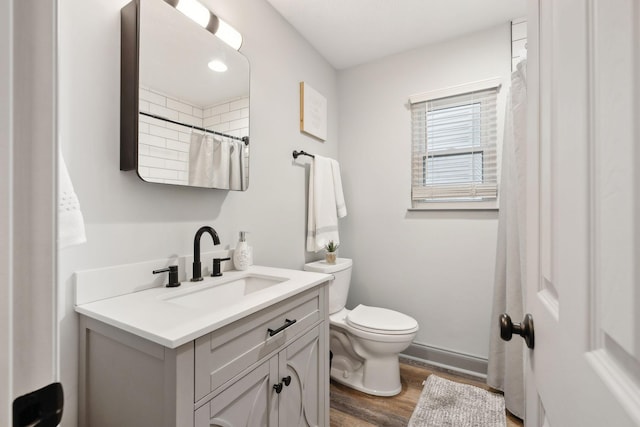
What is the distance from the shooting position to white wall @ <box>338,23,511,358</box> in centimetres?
203

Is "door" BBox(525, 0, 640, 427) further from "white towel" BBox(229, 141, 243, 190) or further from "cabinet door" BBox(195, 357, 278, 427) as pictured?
"white towel" BBox(229, 141, 243, 190)

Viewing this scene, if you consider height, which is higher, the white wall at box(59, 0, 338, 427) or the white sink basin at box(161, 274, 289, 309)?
the white wall at box(59, 0, 338, 427)

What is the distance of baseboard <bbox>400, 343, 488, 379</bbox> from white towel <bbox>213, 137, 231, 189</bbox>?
187 cm

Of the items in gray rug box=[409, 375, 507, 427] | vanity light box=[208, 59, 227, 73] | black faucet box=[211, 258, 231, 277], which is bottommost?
gray rug box=[409, 375, 507, 427]

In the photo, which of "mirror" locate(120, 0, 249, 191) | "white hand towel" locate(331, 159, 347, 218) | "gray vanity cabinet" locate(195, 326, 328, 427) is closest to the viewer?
"gray vanity cabinet" locate(195, 326, 328, 427)

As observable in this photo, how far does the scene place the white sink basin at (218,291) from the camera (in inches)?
43.8

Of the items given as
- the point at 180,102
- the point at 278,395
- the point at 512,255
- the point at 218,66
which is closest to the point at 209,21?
the point at 218,66

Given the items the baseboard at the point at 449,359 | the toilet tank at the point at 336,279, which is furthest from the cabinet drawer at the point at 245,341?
the baseboard at the point at 449,359

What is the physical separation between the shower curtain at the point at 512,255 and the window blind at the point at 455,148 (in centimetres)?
23

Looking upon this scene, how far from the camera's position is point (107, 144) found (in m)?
1.04

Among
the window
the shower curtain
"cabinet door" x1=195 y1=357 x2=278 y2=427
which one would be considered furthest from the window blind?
"cabinet door" x1=195 y1=357 x2=278 y2=427

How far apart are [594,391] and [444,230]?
191 cm

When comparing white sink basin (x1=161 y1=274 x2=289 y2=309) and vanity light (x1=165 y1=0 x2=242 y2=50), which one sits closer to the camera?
white sink basin (x1=161 y1=274 x2=289 y2=309)

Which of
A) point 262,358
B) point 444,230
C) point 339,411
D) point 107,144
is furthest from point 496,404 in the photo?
point 107,144
